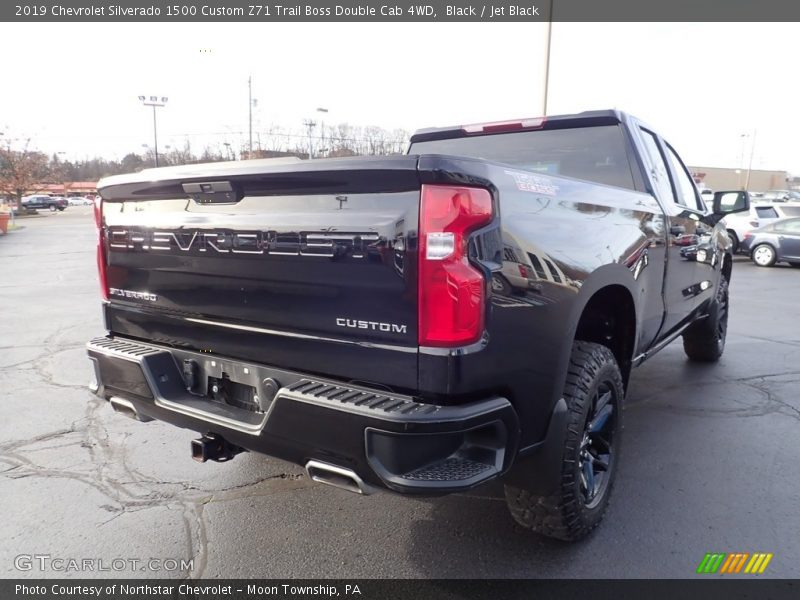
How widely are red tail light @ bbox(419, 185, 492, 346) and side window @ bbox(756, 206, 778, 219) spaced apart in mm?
18778

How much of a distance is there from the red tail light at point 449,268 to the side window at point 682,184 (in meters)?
2.87

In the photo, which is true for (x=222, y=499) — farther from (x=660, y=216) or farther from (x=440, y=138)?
(x=660, y=216)

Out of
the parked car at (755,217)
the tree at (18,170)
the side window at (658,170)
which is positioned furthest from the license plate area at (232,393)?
the tree at (18,170)

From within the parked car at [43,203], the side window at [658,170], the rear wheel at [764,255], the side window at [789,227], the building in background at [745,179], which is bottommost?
the parked car at [43,203]

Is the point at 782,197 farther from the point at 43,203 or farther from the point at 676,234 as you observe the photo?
the point at 43,203

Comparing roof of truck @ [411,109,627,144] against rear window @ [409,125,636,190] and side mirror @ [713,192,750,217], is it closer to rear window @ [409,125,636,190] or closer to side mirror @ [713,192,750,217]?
rear window @ [409,125,636,190]

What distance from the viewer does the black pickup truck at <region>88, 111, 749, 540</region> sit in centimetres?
195

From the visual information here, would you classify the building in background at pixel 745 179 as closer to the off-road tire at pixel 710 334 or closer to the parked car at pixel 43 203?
the parked car at pixel 43 203

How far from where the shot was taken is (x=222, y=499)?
3.19 m

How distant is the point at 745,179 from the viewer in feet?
322

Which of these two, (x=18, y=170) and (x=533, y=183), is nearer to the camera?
(x=533, y=183)

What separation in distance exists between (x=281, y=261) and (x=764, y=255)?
16519 millimetres

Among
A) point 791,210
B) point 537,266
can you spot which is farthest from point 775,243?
point 537,266

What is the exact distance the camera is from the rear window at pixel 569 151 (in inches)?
141
